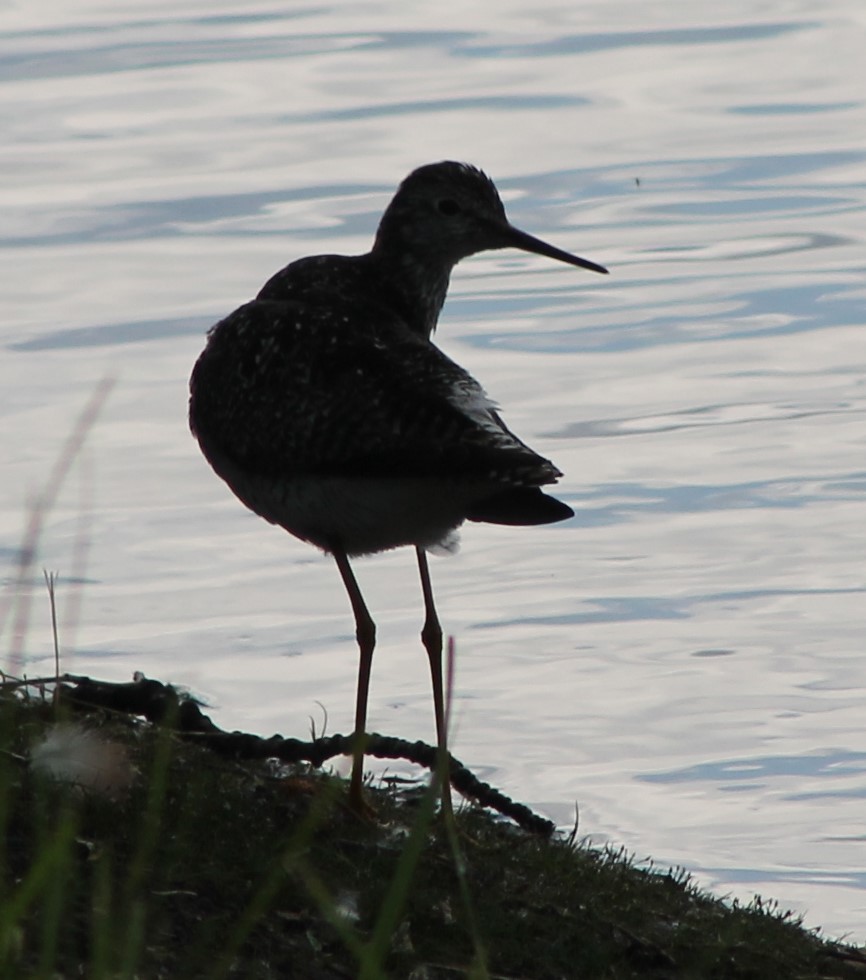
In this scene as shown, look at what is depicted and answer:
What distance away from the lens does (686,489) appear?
12.4 metres

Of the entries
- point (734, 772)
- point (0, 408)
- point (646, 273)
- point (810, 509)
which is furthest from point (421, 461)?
point (646, 273)

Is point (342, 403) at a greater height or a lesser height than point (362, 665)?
greater

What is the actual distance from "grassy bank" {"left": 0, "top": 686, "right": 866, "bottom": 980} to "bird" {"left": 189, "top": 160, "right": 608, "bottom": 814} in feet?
0.98

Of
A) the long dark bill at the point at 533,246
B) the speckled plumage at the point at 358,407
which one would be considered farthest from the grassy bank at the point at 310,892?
the long dark bill at the point at 533,246

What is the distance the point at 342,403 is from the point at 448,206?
167 centimetres

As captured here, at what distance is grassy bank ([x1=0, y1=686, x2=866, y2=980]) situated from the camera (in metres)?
5.64

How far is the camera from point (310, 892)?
5543 millimetres

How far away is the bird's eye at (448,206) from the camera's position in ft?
26.8

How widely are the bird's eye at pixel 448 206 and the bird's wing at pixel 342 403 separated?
0.66 meters

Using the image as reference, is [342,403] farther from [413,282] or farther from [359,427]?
[413,282]

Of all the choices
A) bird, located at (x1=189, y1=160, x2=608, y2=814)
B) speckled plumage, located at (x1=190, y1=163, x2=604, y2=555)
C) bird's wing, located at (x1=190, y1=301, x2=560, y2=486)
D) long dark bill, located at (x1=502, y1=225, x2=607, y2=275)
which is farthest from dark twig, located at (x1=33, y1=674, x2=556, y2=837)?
long dark bill, located at (x1=502, y1=225, x2=607, y2=275)

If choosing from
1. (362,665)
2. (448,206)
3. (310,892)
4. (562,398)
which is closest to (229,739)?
(362,665)

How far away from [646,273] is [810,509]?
3782mm

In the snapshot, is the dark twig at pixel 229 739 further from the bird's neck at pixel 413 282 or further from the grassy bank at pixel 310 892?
the bird's neck at pixel 413 282
